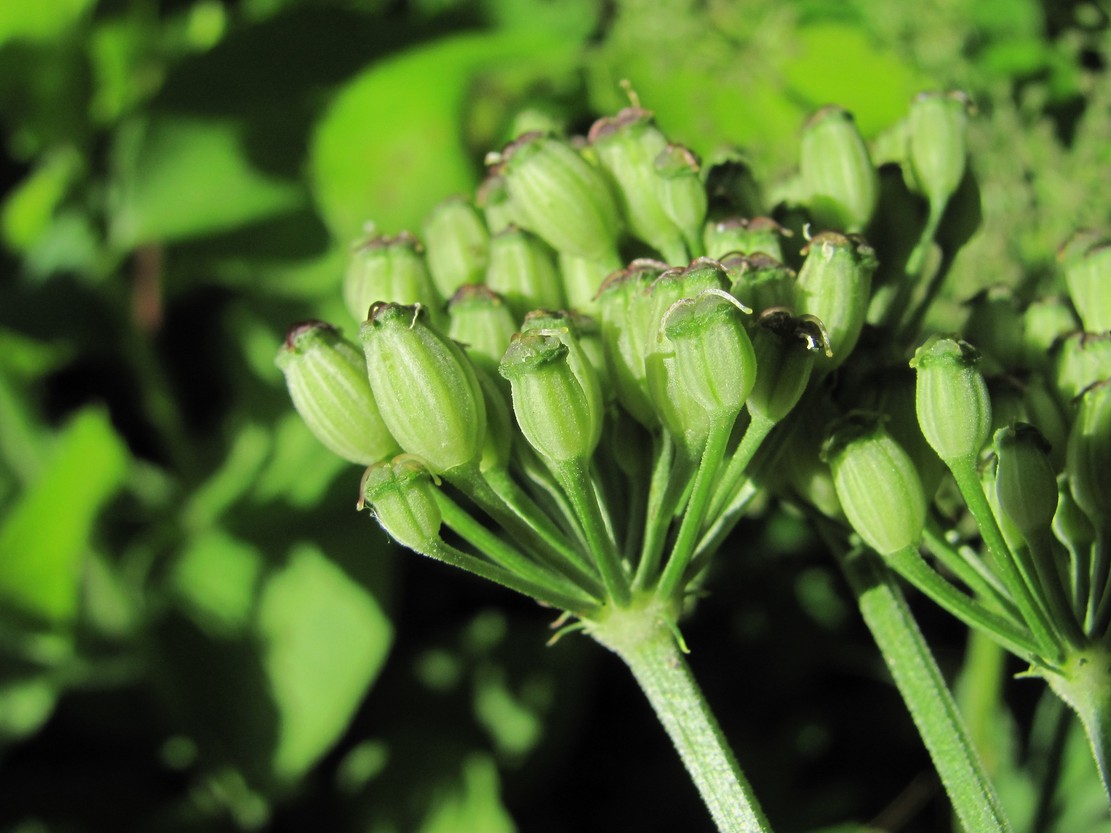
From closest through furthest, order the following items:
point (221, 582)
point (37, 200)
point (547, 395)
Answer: point (547, 395) → point (221, 582) → point (37, 200)

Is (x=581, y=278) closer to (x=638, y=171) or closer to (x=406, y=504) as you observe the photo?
(x=638, y=171)

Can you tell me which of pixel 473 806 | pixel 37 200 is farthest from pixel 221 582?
pixel 37 200

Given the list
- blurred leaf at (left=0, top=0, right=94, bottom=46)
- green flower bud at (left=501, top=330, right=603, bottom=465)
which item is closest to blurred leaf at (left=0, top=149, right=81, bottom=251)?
blurred leaf at (left=0, top=0, right=94, bottom=46)

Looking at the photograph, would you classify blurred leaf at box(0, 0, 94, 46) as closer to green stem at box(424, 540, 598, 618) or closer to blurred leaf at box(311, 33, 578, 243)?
blurred leaf at box(311, 33, 578, 243)

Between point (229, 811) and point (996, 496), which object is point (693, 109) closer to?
point (996, 496)

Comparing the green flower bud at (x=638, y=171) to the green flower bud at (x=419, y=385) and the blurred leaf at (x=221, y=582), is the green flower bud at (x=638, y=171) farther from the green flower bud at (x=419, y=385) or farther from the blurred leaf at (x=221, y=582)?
the blurred leaf at (x=221, y=582)
